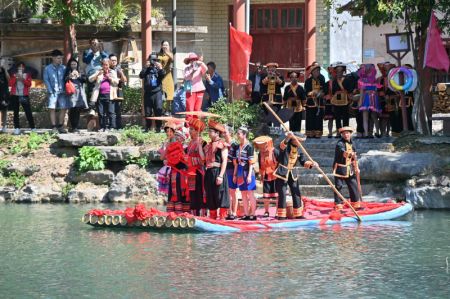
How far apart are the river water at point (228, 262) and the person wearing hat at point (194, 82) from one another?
535cm

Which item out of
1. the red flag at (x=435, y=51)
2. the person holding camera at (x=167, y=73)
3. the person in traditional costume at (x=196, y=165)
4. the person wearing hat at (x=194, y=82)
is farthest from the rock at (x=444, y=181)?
the person holding camera at (x=167, y=73)

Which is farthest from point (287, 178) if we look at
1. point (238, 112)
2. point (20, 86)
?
point (20, 86)

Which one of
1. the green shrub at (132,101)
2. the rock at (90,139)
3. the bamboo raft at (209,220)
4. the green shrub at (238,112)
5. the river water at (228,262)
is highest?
the green shrub at (132,101)

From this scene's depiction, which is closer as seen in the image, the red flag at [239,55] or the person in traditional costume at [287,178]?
the person in traditional costume at [287,178]

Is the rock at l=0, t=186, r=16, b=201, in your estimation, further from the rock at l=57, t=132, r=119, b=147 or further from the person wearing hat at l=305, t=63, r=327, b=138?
the person wearing hat at l=305, t=63, r=327, b=138

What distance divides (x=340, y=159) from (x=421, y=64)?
17.4 feet

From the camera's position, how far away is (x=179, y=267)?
1318 cm

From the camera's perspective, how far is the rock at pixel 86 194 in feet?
67.4

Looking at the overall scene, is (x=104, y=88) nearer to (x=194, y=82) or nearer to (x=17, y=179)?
(x=194, y=82)

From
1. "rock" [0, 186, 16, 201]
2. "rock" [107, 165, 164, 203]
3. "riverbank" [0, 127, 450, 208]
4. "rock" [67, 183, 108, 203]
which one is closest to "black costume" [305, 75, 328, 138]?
"riverbank" [0, 127, 450, 208]

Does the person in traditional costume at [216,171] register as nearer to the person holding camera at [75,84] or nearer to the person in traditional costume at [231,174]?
the person in traditional costume at [231,174]

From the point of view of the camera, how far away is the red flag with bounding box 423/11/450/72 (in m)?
20.5

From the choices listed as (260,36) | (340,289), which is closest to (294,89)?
(260,36)

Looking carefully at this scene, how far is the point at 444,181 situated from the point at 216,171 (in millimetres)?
4473
